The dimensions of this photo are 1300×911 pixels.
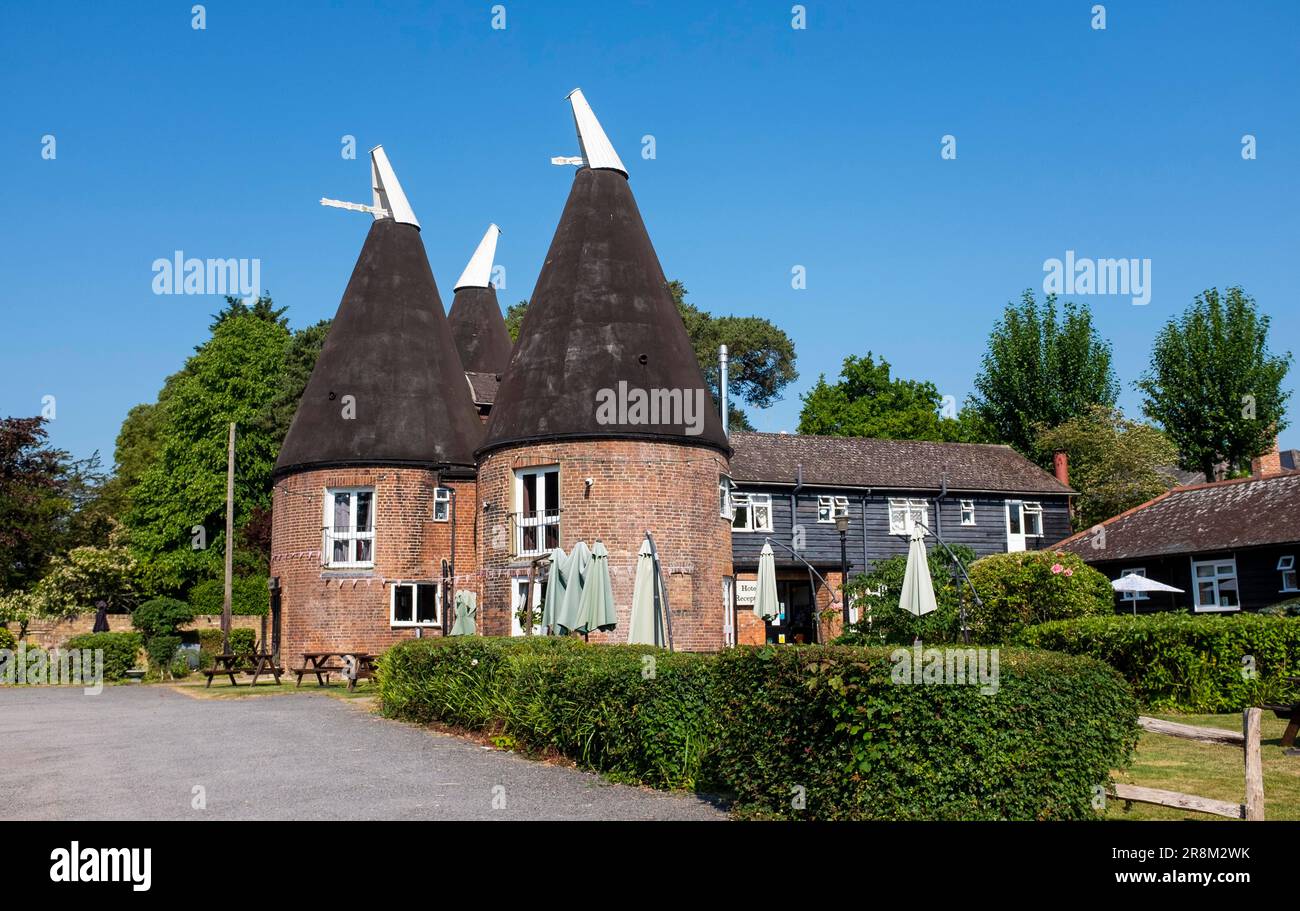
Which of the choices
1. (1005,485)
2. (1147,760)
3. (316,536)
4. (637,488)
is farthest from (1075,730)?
(1005,485)

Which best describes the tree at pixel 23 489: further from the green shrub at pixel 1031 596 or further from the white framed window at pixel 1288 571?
the white framed window at pixel 1288 571

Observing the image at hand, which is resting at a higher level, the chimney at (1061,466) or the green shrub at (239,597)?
the chimney at (1061,466)

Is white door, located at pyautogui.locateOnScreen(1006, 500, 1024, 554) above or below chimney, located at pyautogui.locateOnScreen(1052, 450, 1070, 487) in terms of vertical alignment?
below

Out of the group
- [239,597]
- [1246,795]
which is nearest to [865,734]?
[1246,795]

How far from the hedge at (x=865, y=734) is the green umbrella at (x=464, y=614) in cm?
1147

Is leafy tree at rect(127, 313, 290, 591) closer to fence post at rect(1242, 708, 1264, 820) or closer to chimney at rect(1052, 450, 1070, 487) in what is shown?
chimney at rect(1052, 450, 1070, 487)

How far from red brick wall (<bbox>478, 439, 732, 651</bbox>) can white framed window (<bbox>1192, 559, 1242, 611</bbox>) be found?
42.7 ft

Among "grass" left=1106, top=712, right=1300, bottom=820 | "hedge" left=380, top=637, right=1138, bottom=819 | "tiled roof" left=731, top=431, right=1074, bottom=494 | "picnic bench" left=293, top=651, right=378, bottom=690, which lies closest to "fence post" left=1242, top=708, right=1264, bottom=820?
"grass" left=1106, top=712, right=1300, bottom=820

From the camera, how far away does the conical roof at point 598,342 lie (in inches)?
917

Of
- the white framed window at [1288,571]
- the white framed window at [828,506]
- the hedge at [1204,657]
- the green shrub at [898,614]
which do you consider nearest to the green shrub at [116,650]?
the green shrub at [898,614]

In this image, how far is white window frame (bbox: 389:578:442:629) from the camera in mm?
26266

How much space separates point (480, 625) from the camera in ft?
80.6

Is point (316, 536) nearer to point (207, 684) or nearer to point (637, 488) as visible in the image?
point (207, 684)

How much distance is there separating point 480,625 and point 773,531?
1588 centimetres
